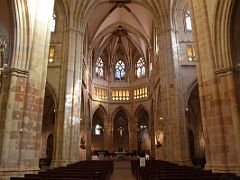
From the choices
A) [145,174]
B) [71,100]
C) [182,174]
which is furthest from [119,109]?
[182,174]

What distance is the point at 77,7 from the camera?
2358 cm

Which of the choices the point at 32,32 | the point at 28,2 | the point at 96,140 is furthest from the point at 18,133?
the point at 96,140

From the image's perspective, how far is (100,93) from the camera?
132ft

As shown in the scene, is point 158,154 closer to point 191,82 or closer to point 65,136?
point 191,82

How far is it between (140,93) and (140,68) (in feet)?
16.3

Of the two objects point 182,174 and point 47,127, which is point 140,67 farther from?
point 182,174

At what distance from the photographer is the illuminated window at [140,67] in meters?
42.1

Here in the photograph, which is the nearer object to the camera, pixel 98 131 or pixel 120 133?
pixel 120 133

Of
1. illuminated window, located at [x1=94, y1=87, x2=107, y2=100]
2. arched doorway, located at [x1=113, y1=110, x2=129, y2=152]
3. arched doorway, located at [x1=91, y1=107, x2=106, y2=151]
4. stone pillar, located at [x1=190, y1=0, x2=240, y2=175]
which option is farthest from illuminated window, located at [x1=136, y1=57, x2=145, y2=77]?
stone pillar, located at [x1=190, y1=0, x2=240, y2=175]

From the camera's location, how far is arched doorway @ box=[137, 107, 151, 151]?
43.3 meters

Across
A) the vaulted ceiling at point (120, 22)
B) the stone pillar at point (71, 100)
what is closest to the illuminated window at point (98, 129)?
the vaulted ceiling at point (120, 22)

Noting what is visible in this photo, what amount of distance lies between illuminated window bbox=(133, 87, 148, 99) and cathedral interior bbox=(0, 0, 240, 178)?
196mm

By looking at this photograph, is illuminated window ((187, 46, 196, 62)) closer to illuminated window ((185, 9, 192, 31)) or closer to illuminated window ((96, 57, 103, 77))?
illuminated window ((185, 9, 192, 31))

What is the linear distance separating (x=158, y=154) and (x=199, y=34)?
1873cm
